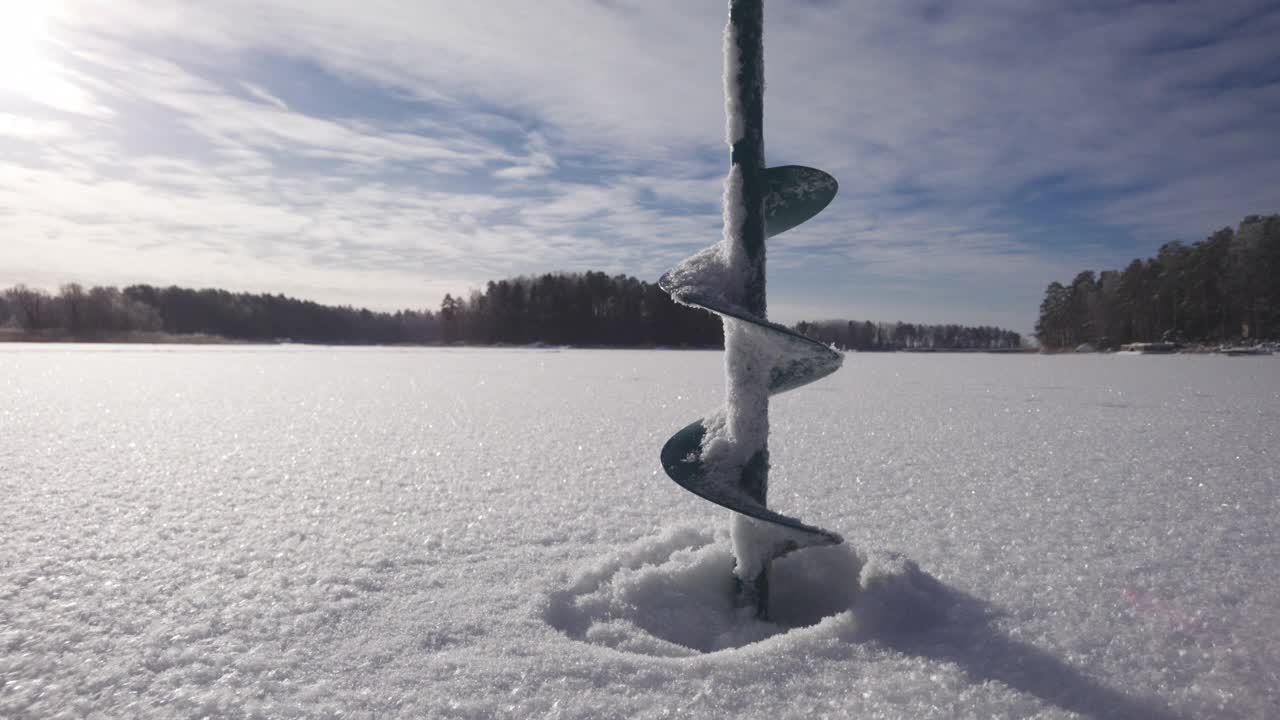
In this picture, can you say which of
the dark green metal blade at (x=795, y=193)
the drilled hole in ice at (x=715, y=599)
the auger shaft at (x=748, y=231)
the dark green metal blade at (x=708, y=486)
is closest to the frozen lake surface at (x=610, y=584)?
the drilled hole in ice at (x=715, y=599)

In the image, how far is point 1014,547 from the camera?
2.08 m

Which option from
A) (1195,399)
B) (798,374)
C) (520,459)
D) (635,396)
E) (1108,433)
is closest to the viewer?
(798,374)

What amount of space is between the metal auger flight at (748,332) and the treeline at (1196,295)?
55451 millimetres

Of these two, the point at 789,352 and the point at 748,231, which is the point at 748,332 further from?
the point at 748,231

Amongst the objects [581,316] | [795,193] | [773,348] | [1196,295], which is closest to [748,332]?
[773,348]

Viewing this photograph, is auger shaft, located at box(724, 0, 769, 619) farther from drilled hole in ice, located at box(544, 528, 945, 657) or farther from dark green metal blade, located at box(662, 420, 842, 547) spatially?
drilled hole in ice, located at box(544, 528, 945, 657)

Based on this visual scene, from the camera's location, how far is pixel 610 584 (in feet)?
5.93

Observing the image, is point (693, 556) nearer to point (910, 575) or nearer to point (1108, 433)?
point (910, 575)

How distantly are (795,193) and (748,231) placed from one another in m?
0.21

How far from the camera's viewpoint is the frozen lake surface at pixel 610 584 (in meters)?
1.25

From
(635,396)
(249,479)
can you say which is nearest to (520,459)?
(249,479)

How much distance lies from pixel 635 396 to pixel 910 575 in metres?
6.37

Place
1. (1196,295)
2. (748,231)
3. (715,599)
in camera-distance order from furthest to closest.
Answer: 1. (1196,295)
2. (715,599)
3. (748,231)

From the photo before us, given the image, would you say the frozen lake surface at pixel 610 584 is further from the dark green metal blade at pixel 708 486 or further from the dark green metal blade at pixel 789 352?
the dark green metal blade at pixel 789 352
